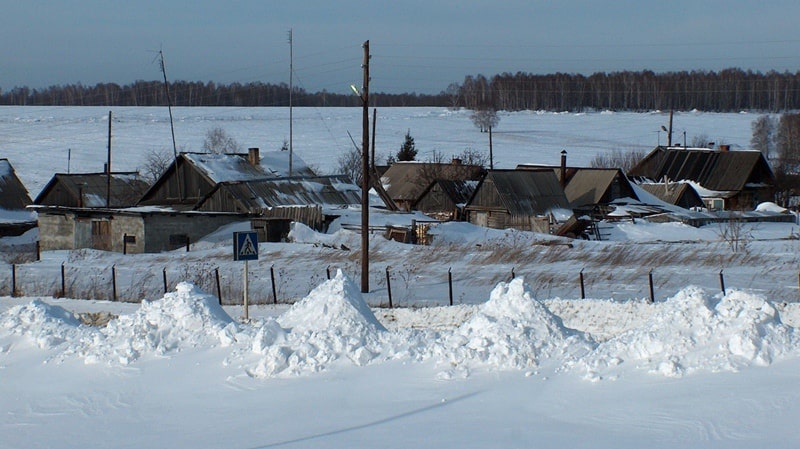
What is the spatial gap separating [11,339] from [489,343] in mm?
7329

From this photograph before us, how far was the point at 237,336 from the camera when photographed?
13195mm

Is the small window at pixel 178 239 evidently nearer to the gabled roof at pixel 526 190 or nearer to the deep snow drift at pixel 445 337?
the gabled roof at pixel 526 190

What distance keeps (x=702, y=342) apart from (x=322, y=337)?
4.71m

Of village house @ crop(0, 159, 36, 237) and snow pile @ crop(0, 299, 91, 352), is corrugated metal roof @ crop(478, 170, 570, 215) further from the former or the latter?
snow pile @ crop(0, 299, 91, 352)

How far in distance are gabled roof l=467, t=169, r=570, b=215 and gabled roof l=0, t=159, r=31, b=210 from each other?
996 inches

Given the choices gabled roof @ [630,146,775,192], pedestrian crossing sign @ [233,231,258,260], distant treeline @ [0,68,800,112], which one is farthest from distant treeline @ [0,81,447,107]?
pedestrian crossing sign @ [233,231,258,260]

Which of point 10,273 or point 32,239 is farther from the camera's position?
point 32,239

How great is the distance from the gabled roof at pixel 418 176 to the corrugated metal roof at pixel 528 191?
12.7m

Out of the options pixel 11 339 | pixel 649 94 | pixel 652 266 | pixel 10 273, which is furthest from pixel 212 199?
pixel 649 94

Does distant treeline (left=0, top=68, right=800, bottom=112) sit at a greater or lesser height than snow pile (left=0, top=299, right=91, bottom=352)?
→ greater

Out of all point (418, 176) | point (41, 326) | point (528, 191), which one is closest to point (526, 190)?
point (528, 191)

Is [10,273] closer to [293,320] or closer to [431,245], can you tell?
[431,245]

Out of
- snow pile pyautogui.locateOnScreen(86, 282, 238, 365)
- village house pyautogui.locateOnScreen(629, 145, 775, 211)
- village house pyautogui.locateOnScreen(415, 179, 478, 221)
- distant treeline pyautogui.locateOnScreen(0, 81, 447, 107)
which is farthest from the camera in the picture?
distant treeline pyautogui.locateOnScreen(0, 81, 447, 107)

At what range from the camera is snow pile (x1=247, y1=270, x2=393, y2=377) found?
12.1 meters
